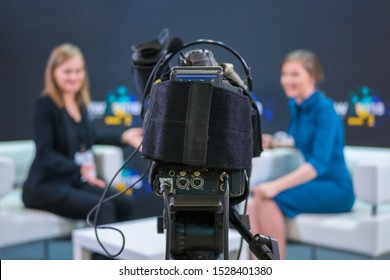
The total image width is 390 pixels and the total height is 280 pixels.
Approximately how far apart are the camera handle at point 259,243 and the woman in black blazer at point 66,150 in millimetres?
1473

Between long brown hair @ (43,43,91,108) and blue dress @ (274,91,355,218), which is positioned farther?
long brown hair @ (43,43,91,108)

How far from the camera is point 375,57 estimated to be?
3131 millimetres

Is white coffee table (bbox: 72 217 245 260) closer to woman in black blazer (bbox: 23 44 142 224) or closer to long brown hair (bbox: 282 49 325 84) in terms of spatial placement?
woman in black blazer (bbox: 23 44 142 224)

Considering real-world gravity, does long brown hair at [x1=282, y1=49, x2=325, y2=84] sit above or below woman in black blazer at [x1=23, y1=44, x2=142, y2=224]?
above

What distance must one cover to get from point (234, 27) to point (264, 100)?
0.55m

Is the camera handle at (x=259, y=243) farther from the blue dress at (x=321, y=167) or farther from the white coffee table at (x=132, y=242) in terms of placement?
the blue dress at (x=321, y=167)

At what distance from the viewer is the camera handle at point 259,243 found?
44.1 inches

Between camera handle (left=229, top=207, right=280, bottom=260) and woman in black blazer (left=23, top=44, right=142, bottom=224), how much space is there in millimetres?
1473

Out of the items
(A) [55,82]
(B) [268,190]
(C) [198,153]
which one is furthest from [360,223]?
(C) [198,153]

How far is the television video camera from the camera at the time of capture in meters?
0.99

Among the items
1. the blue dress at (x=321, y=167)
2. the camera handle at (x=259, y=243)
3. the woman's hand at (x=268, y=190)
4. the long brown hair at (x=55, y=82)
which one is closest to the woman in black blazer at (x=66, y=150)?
the long brown hair at (x=55, y=82)

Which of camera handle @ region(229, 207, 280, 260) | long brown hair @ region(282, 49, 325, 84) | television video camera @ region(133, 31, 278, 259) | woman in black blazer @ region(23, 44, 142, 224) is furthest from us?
long brown hair @ region(282, 49, 325, 84)

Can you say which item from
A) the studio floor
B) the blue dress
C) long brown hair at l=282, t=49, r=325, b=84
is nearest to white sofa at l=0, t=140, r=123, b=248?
the studio floor
